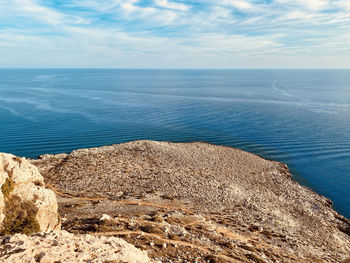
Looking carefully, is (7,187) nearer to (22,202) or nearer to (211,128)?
(22,202)

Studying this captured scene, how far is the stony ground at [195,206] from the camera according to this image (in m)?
21.6

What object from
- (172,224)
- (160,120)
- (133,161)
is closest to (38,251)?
(172,224)

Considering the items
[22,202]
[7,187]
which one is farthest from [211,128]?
[7,187]

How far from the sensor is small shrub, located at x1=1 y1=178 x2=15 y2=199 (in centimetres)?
1735

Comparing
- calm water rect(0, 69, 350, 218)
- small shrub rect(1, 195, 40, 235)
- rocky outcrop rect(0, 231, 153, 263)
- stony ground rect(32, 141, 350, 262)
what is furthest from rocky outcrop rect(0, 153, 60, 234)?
calm water rect(0, 69, 350, 218)

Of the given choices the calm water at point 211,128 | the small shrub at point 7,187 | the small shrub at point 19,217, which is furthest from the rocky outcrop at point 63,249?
the calm water at point 211,128

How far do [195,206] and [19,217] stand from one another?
66.9ft

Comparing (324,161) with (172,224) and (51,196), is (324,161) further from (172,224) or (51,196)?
(51,196)

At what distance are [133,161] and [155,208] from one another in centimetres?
1902

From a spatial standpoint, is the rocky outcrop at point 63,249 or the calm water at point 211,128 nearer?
the rocky outcrop at point 63,249

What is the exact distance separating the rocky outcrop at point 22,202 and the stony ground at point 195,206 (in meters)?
3.52

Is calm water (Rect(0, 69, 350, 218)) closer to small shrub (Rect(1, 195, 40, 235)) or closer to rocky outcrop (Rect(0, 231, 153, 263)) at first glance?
Result: rocky outcrop (Rect(0, 231, 153, 263))

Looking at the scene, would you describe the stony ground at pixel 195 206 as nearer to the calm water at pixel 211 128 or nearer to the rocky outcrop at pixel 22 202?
the rocky outcrop at pixel 22 202

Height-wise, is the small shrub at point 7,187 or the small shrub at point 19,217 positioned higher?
the small shrub at point 7,187
